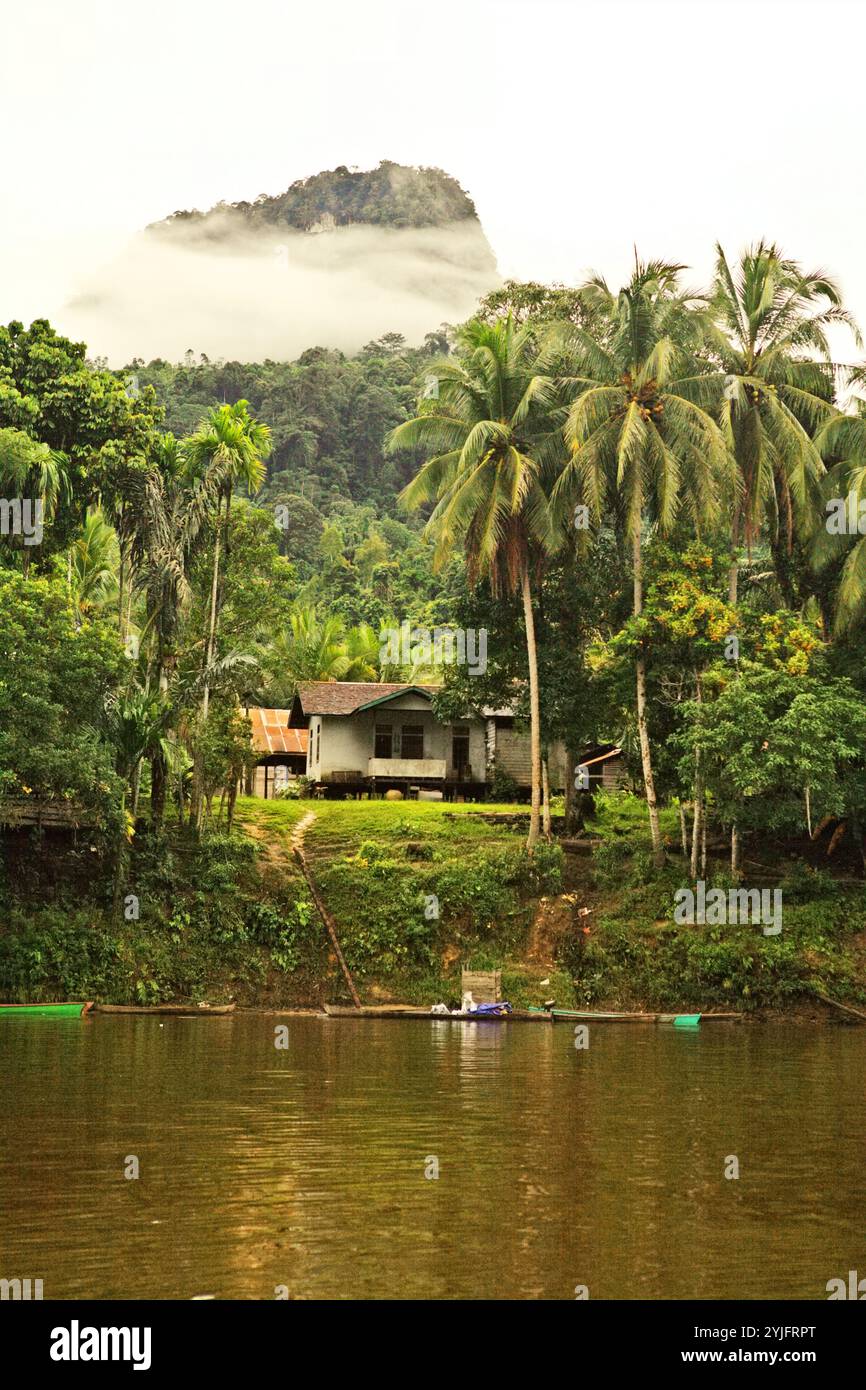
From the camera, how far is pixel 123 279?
188 metres

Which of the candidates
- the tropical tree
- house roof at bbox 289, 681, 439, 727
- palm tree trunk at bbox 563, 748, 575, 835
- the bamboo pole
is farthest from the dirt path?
palm tree trunk at bbox 563, 748, 575, 835

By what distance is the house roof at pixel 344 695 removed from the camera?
45.0 meters

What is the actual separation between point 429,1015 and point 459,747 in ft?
58.1

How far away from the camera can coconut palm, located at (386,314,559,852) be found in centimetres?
3547

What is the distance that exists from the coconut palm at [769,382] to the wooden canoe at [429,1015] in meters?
11.5

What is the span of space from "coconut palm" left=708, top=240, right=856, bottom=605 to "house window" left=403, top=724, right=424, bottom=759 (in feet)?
44.5

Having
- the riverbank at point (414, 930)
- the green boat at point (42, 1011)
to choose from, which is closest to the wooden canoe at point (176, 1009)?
the riverbank at point (414, 930)

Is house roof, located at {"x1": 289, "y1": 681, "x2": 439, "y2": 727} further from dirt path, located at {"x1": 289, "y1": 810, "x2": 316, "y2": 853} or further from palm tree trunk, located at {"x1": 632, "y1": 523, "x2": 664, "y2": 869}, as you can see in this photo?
palm tree trunk, located at {"x1": 632, "y1": 523, "x2": 664, "y2": 869}

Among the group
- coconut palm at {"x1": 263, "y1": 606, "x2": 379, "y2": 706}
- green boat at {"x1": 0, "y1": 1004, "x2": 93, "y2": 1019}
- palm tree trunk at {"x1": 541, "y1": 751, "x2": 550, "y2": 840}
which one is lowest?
green boat at {"x1": 0, "y1": 1004, "x2": 93, "y2": 1019}

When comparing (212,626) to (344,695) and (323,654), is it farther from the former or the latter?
(323,654)

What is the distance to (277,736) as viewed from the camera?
55031mm

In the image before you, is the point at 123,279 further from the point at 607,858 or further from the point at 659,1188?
the point at 659,1188

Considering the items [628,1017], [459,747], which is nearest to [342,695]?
[459,747]

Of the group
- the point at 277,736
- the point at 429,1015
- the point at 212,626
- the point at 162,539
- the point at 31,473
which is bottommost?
the point at 429,1015
